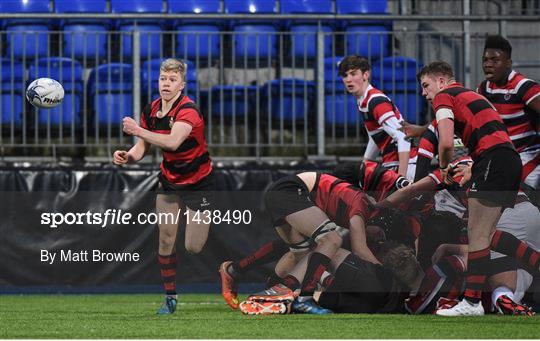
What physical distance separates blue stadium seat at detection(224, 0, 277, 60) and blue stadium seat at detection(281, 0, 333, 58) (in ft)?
0.77

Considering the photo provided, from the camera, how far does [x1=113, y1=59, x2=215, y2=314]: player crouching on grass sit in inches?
362

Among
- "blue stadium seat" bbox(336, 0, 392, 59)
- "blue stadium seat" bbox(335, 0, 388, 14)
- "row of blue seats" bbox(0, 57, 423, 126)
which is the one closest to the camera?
"row of blue seats" bbox(0, 57, 423, 126)

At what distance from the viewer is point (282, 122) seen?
12.5 meters

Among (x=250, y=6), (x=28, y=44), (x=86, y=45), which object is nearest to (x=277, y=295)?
(x=86, y=45)

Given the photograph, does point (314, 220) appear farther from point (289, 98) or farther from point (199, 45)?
point (199, 45)

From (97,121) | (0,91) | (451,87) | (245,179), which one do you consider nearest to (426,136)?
(451,87)

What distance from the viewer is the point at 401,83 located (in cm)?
1258

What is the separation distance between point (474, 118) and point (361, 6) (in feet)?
21.1

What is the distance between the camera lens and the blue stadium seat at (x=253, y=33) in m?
12.6

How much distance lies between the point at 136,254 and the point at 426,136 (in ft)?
13.6

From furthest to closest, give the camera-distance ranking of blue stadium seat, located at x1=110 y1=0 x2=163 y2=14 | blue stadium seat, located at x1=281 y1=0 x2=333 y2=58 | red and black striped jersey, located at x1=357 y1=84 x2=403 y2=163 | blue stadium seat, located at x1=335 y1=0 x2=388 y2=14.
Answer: blue stadium seat, located at x1=335 y1=0 x2=388 y2=14 < blue stadium seat, located at x1=110 y1=0 x2=163 y2=14 < blue stadium seat, located at x1=281 y1=0 x2=333 y2=58 < red and black striped jersey, located at x1=357 y1=84 x2=403 y2=163

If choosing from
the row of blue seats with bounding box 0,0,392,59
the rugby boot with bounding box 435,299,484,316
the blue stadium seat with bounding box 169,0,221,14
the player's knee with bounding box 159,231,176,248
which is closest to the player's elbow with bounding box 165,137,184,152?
the player's knee with bounding box 159,231,176,248

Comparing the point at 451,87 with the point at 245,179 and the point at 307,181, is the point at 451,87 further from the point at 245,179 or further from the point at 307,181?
the point at 245,179

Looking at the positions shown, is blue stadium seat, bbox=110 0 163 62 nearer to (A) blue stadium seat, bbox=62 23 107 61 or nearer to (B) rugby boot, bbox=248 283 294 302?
(A) blue stadium seat, bbox=62 23 107 61
